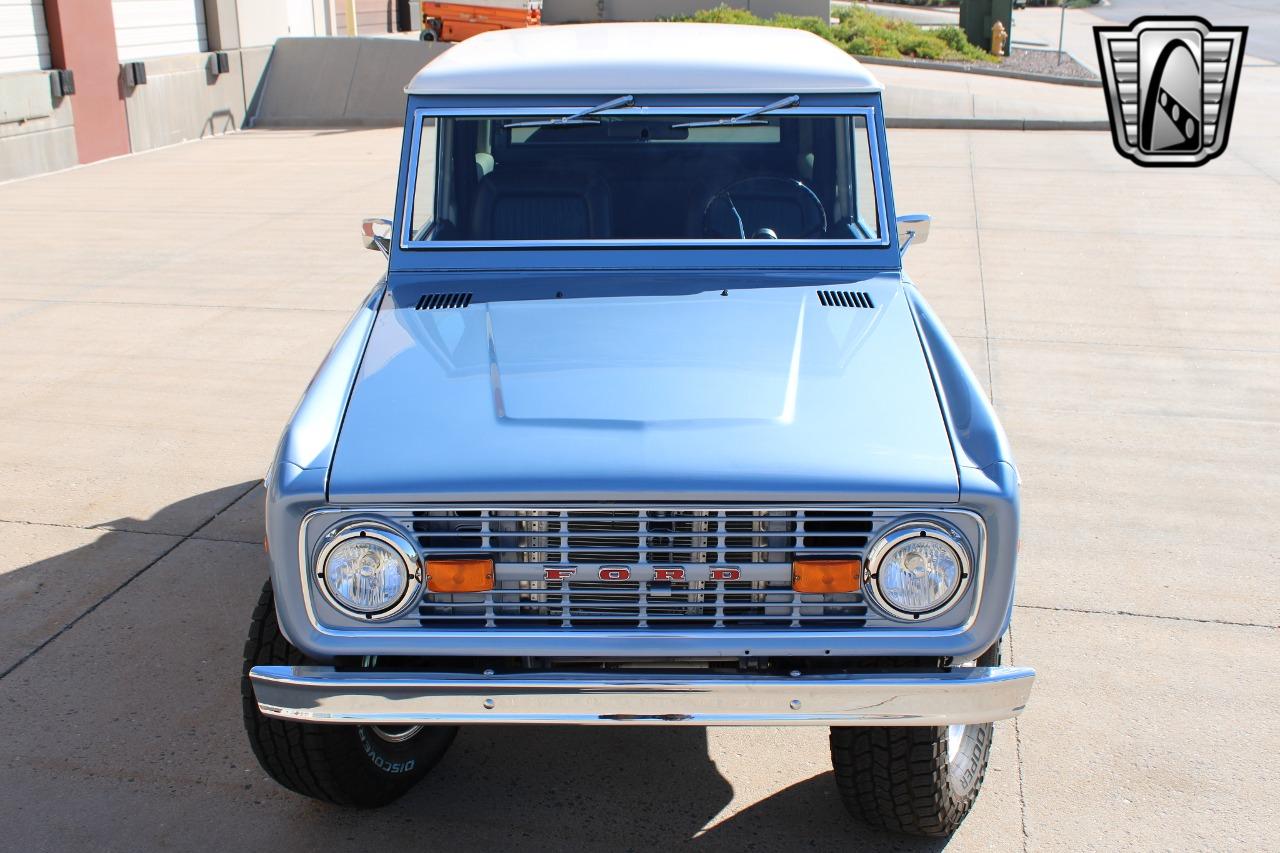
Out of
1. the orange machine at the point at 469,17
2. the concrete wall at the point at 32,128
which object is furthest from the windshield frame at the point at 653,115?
the orange machine at the point at 469,17

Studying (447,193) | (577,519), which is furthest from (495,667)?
(447,193)

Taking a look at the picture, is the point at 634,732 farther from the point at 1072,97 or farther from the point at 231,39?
the point at 1072,97

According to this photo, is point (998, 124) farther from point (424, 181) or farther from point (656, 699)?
point (656, 699)

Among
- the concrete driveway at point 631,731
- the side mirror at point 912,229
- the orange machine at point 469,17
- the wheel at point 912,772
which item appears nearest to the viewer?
the wheel at point 912,772

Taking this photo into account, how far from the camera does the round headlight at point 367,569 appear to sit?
2912 millimetres

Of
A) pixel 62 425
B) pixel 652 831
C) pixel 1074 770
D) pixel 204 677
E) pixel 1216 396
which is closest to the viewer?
pixel 652 831

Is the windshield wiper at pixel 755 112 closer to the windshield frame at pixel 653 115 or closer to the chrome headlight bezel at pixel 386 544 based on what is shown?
the windshield frame at pixel 653 115

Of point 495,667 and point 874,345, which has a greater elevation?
point 874,345

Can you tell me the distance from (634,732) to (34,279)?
23.8 feet

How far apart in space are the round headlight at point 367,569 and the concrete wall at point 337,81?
628 inches

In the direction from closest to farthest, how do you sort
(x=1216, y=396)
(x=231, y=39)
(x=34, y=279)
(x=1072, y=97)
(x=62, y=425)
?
(x=62, y=425), (x=1216, y=396), (x=34, y=279), (x=231, y=39), (x=1072, y=97)

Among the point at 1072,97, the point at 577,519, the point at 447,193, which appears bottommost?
the point at 1072,97

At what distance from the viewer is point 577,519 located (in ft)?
9.45

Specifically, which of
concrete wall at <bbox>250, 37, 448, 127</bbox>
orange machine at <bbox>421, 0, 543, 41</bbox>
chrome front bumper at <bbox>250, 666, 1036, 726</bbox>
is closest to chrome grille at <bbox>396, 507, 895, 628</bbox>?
chrome front bumper at <bbox>250, 666, 1036, 726</bbox>
